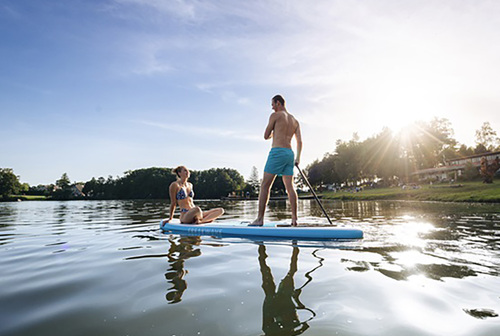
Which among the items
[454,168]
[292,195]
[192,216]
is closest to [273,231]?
[292,195]

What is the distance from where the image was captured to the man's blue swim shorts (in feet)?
20.2

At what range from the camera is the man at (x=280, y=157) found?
6145 millimetres

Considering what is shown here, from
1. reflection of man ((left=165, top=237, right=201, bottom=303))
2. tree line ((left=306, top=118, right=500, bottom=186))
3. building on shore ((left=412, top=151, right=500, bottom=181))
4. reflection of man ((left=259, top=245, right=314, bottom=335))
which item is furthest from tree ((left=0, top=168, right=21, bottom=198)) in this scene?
building on shore ((left=412, top=151, right=500, bottom=181))

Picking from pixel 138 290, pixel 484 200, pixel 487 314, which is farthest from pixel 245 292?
pixel 484 200

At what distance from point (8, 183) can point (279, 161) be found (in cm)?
10624

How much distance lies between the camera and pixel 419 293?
97.3 inches

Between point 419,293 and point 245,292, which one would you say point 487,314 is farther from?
point 245,292

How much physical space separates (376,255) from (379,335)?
230cm

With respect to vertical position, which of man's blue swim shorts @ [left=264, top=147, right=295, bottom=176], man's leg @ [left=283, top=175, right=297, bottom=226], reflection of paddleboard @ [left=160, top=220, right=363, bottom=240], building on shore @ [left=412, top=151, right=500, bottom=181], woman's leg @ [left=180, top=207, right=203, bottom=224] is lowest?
reflection of paddleboard @ [left=160, top=220, right=363, bottom=240]

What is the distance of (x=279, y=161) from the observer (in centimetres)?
614

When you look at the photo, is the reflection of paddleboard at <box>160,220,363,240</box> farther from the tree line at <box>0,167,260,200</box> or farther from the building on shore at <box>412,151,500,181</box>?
the tree line at <box>0,167,260,200</box>

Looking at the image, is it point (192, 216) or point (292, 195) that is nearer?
point (292, 195)

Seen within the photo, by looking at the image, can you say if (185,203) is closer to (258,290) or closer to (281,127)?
(281,127)

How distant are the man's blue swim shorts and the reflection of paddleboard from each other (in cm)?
125
